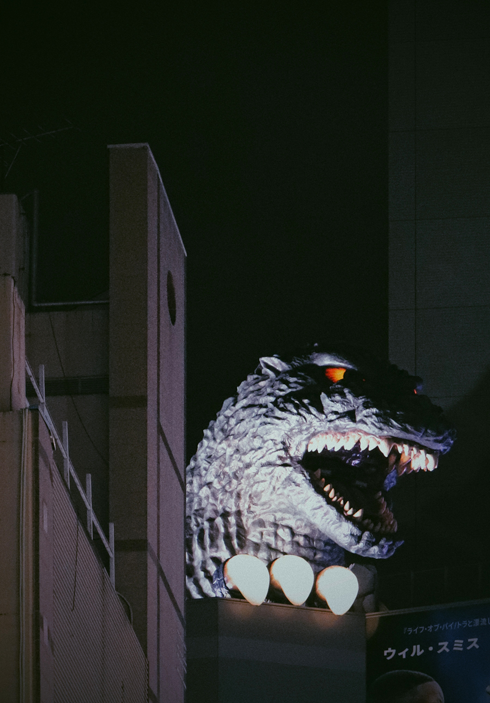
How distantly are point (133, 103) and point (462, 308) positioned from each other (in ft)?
21.9

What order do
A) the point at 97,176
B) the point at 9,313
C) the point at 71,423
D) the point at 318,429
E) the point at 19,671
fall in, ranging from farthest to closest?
the point at 97,176
the point at 318,429
the point at 71,423
the point at 9,313
the point at 19,671

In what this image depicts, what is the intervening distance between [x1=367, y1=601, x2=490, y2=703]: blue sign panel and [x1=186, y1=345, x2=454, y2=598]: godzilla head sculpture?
3.07 ft

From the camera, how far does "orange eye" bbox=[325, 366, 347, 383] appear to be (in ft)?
42.5

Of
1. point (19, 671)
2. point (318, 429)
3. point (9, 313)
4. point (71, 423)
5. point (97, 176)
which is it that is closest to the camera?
point (19, 671)

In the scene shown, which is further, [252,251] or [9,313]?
[252,251]

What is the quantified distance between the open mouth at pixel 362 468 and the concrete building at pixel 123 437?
6.07ft

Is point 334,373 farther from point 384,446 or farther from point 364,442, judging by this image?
point 384,446

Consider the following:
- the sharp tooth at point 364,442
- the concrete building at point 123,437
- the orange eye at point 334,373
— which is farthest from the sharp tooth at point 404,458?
the concrete building at point 123,437

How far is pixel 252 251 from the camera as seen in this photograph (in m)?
18.0

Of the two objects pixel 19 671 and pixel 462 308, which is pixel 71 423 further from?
pixel 462 308

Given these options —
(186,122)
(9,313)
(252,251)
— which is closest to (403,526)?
(252,251)

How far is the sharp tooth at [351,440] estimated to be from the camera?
12609 millimetres

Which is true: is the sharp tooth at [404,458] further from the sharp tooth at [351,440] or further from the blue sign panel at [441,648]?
the blue sign panel at [441,648]

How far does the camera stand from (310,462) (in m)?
12.9
